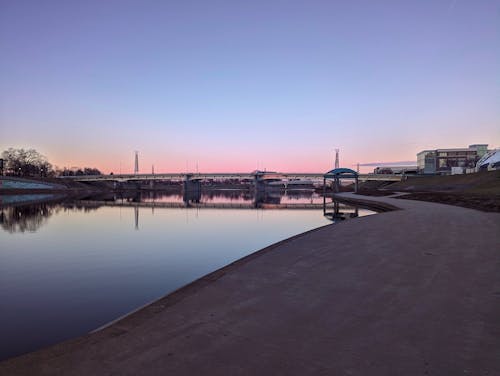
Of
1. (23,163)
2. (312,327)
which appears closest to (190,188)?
(23,163)

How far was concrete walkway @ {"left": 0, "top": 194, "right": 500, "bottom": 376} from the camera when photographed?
4.48 meters

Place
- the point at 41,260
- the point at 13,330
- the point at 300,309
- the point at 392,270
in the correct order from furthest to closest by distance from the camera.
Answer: the point at 41,260 → the point at 392,270 → the point at 13,330 → the point at 300,309

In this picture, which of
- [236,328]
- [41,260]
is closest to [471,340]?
[236,328]

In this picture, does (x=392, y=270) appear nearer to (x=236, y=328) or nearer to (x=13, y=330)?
(x=236, y=328)

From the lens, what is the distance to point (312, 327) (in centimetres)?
565

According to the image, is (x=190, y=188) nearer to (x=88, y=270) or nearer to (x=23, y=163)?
(x=23, y=163)

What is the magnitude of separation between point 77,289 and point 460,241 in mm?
15366

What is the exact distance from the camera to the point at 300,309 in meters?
6.57

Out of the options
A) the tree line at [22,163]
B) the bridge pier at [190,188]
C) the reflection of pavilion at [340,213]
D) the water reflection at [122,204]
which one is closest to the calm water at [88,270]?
the water reflection at [122,204]

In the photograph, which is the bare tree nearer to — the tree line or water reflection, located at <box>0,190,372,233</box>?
the tree line

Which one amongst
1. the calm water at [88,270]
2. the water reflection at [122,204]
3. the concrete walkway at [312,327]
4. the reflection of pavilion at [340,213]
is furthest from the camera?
the reflection of pavilion at [340,213]

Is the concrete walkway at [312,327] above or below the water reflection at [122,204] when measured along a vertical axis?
above

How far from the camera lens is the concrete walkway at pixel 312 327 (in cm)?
448

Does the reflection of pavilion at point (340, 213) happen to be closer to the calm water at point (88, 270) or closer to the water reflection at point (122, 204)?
the water reflection at point (122, 204)
